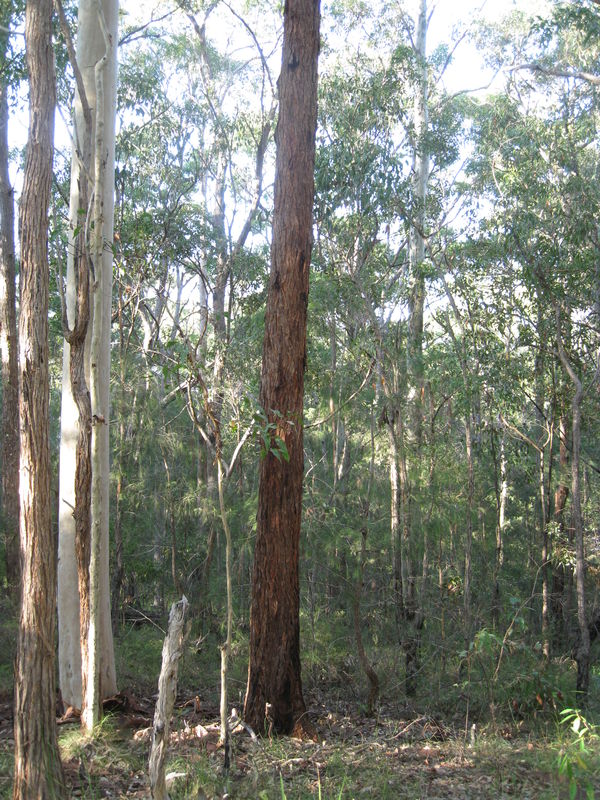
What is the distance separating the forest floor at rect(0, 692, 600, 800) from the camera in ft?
13.8

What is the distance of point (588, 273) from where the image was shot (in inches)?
365

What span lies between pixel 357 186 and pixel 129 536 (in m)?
6.06

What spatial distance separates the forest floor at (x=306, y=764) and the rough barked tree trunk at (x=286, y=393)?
17.7 inches

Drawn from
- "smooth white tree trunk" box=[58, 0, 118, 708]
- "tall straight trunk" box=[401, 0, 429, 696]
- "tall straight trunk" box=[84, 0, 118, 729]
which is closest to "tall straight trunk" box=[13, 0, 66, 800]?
"tall straight trunk" box=[84, 0, 118, 729]

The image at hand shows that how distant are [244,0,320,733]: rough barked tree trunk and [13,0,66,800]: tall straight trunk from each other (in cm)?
199

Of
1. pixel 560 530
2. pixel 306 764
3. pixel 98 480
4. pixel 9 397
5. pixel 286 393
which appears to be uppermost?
pixel 9 397

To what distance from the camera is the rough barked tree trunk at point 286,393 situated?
5.72 metres

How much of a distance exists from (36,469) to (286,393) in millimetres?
2538

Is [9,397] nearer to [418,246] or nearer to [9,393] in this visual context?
[9,393]

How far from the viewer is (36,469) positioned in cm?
376

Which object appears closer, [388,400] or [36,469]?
[36,469]

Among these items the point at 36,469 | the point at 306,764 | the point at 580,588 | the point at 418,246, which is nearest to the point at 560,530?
the point at 580,588

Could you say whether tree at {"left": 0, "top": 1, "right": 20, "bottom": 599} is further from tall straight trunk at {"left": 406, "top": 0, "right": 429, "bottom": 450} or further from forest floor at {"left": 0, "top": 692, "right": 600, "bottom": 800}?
tall straight trunk at {"left": 406, "top": 0, "right": 429, "bottom": 450}

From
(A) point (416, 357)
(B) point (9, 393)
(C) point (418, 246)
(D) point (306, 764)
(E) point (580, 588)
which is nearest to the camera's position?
(D) point (306, 764)
